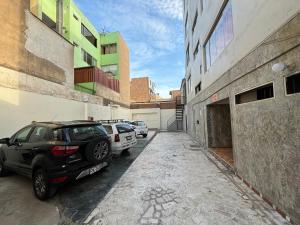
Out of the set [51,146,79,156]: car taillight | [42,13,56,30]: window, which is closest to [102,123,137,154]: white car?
[51,146,79,156]: car taillight

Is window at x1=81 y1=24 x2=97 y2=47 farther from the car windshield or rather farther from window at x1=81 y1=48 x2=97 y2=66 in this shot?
the car windshield

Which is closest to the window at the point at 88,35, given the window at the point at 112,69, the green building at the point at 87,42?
the green building at the point at 87,42

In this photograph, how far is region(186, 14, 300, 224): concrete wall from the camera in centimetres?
250

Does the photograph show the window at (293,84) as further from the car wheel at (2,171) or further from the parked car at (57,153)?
the car wheel at (2,171)

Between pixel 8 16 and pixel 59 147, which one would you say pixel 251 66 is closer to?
pixel 59 147

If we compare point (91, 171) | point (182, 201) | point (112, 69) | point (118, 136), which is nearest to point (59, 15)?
point (112, 69)

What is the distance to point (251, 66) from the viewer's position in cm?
368

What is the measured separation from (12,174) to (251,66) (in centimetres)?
762

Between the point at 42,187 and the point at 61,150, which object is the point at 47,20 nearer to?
the point at 61,150

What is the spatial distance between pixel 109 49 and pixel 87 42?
445cm

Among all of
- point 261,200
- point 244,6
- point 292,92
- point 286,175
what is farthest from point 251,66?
point 261,200

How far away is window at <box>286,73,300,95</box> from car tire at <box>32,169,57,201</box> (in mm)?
4862

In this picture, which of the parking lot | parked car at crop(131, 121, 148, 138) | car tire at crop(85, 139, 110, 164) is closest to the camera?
the parking lot

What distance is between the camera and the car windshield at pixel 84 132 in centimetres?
396
